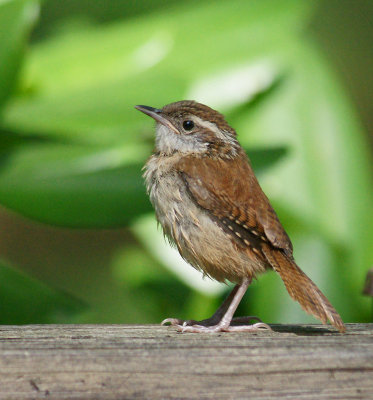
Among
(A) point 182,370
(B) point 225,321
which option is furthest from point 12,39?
(A) point 182,370

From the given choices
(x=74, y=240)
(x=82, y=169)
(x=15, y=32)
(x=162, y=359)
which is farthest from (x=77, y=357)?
(x=74, y=240)

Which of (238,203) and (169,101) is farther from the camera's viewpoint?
(169,101)

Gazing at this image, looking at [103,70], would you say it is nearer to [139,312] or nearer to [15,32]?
[15,32]

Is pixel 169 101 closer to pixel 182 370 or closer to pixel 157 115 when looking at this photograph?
pixel 157 115

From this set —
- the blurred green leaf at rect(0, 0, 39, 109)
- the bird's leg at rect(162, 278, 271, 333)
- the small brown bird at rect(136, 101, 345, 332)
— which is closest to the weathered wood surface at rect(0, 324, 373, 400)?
the bird's leg at rect(162, 278, 271, 333)

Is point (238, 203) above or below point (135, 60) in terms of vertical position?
below

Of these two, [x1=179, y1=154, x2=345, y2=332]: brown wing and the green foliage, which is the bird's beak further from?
[x1=179, y1=154, x2=345, y2=332]: brown wing

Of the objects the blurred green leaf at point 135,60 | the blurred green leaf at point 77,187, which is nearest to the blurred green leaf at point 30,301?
the blurred green leaf at point 77,187
